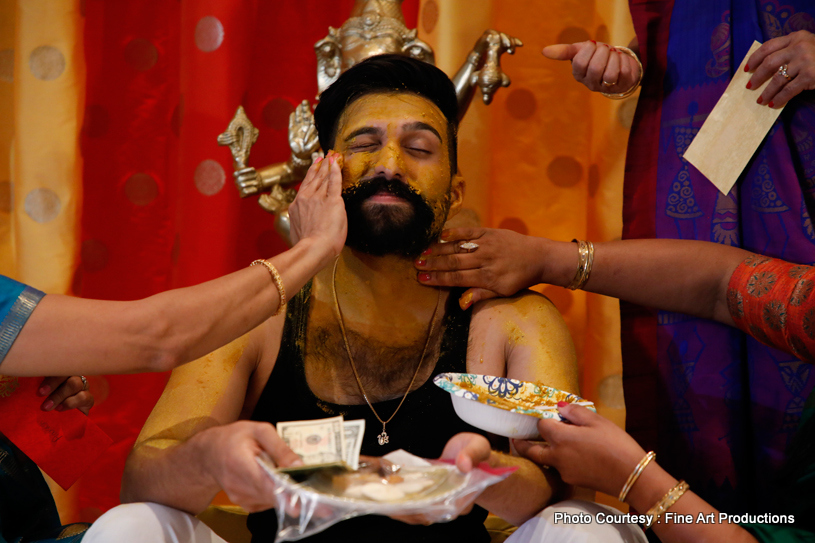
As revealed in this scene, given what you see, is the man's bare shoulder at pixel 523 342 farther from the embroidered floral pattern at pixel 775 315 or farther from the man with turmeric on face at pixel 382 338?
the embroidered floral pattern at pixel 775 315

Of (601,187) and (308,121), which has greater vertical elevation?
(308,121)

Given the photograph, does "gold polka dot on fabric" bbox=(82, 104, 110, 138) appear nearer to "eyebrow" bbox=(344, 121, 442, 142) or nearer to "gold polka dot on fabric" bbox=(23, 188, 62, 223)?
"gold polka dot on fabric" bbox=(23, 188, 62, 223)

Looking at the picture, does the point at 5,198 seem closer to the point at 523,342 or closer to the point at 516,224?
the point at 516,224

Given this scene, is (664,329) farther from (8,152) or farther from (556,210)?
(8,152)

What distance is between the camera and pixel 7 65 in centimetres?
232

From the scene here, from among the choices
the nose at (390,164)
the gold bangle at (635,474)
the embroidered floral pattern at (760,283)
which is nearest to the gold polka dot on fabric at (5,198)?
the nose at (390,164)

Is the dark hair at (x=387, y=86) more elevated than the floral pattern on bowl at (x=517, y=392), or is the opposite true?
the dark hair at (x=387, y=86)

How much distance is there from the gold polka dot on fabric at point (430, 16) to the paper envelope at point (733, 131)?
3.03 ft

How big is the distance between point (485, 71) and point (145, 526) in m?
1.40

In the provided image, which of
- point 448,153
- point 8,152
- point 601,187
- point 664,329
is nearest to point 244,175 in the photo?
point 448,153

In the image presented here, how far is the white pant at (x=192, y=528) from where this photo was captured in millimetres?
1158

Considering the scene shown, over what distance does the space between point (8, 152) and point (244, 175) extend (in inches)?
35.0

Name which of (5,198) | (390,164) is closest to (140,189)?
(5,198)

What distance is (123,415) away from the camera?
2354 mm
